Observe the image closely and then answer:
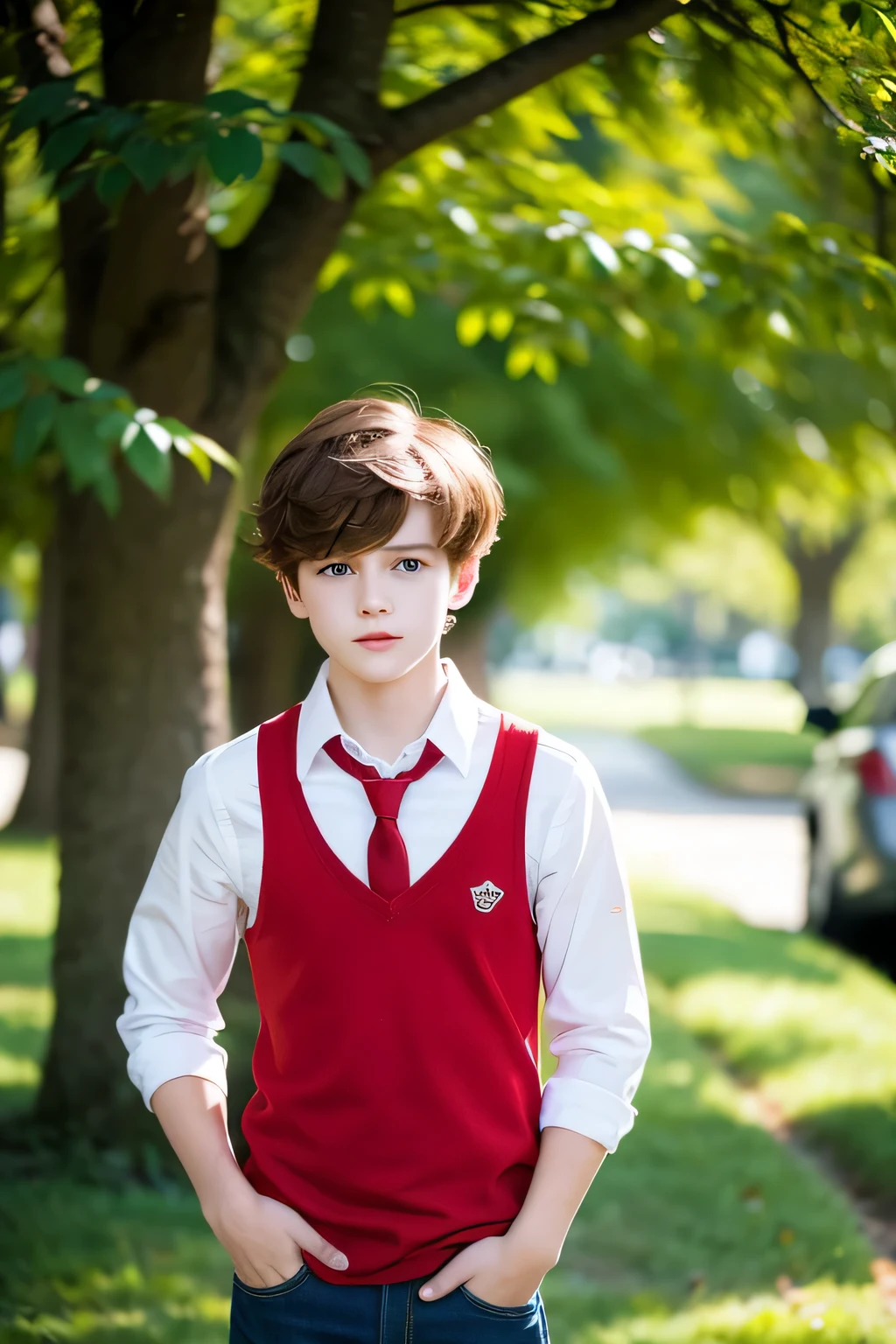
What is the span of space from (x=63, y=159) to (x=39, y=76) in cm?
92

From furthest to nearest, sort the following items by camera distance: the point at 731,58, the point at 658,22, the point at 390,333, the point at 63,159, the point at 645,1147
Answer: the point at 390,333 < the point at 645,1147 < the point at 731,58 < the point at 658,22 < the point at 63,159

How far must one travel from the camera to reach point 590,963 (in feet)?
6.09

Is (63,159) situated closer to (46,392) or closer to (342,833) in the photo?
(46,392)

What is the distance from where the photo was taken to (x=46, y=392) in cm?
298

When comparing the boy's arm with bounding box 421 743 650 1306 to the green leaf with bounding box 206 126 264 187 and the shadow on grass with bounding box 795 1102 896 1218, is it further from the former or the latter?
the shadow on grass with bounding box 795 1102 896 1218

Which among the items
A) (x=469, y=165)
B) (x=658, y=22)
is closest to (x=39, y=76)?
(x=658, y=22)

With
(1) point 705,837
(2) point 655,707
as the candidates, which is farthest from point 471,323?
(2) point 655,707

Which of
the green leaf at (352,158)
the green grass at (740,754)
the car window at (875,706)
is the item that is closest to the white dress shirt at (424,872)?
the green leaf at (352,158)

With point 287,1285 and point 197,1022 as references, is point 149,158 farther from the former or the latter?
point 287,1285

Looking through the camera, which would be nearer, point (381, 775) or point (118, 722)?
point (381, 775)

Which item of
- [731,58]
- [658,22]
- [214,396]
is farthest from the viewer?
[214,396]

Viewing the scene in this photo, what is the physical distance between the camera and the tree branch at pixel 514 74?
318 centimetres

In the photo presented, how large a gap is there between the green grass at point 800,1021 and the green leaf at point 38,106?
3.96 m

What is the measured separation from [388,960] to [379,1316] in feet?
1.43
